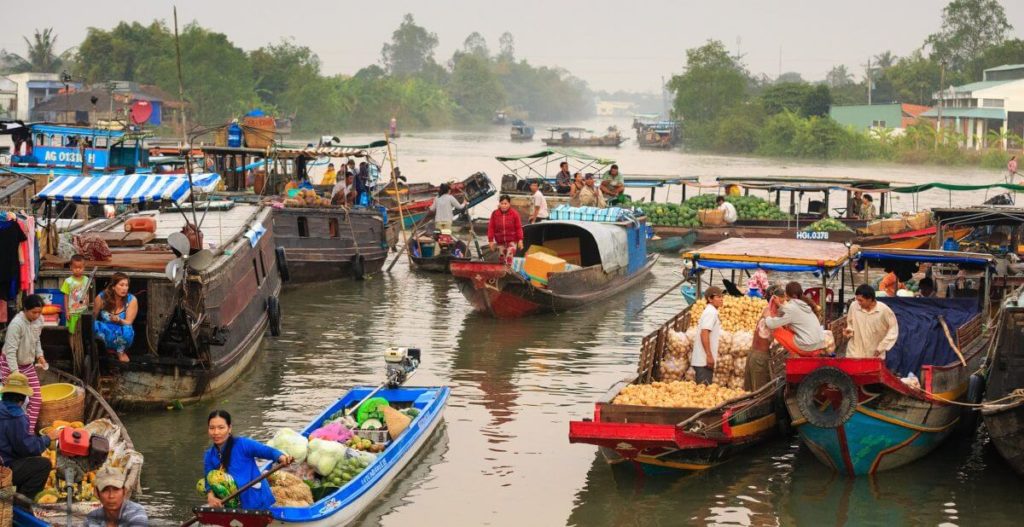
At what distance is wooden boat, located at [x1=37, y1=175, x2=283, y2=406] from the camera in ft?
44.7

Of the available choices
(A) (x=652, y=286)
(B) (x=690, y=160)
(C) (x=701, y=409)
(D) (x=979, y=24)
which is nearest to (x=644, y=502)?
(C) (x=701, y=409)

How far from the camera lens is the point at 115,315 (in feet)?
43.4

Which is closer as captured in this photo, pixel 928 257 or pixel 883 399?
pixel 883 399

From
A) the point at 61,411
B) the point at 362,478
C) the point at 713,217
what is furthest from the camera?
the point at 713,217

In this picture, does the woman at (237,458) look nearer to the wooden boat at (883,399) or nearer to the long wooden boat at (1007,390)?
the wooden boat at (883,399)

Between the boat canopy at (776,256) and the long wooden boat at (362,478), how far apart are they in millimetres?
3557

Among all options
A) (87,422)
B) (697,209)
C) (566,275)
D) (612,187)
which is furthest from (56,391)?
(697,209)

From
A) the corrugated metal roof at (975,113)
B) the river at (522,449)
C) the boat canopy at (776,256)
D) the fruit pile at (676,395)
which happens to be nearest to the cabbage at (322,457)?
the river at (522,449)

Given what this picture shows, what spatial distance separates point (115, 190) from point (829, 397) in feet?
27.6

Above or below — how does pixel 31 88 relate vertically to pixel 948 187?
above

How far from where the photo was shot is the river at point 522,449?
1148 centimetres

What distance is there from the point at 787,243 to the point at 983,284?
7.35ft

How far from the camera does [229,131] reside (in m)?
24.8

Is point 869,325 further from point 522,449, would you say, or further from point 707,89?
point 707,89
